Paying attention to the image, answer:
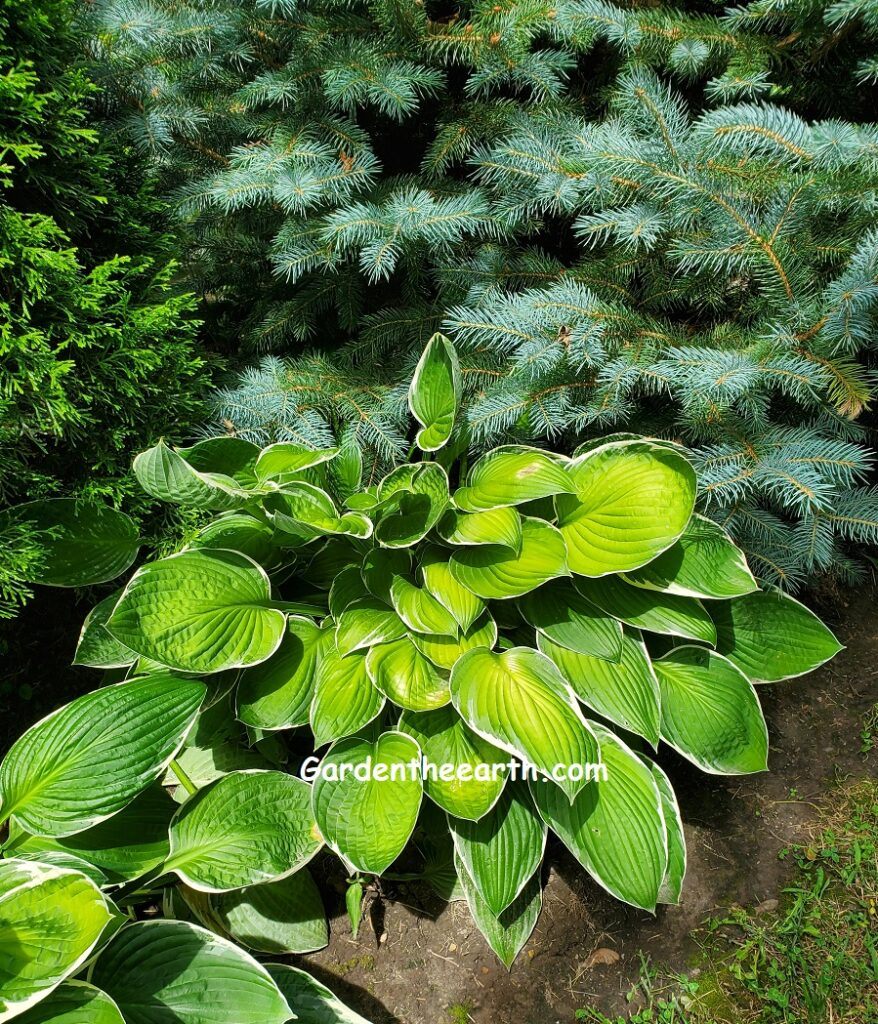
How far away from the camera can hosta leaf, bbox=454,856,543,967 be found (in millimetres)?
1521

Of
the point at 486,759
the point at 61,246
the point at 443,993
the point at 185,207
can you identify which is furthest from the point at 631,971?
the point at 185,207

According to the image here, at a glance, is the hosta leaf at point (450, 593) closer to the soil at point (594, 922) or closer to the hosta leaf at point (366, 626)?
the hosta leaf at point (366, 626)

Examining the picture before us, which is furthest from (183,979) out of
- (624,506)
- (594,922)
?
(624,506)

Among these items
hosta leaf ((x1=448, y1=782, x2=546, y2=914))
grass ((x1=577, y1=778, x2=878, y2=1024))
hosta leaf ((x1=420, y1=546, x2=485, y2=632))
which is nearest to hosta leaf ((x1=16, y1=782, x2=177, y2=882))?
hosta leaf ((x1=448, y1=782, x2=546, y2=914))

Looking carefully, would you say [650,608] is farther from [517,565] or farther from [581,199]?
[581,199]

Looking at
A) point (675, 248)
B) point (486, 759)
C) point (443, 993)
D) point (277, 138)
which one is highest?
point (277, 138)

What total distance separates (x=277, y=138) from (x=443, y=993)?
6.73ft

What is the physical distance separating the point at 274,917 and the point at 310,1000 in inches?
9.9

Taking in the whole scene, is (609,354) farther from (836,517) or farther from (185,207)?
(185,207)

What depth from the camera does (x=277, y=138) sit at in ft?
5.66

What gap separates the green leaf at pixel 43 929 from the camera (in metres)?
1.08

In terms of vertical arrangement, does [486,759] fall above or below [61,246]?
below

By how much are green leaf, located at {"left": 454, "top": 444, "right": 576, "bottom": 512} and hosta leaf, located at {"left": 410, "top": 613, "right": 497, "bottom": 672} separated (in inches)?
10.9

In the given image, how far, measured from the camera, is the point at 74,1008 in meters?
1.14
